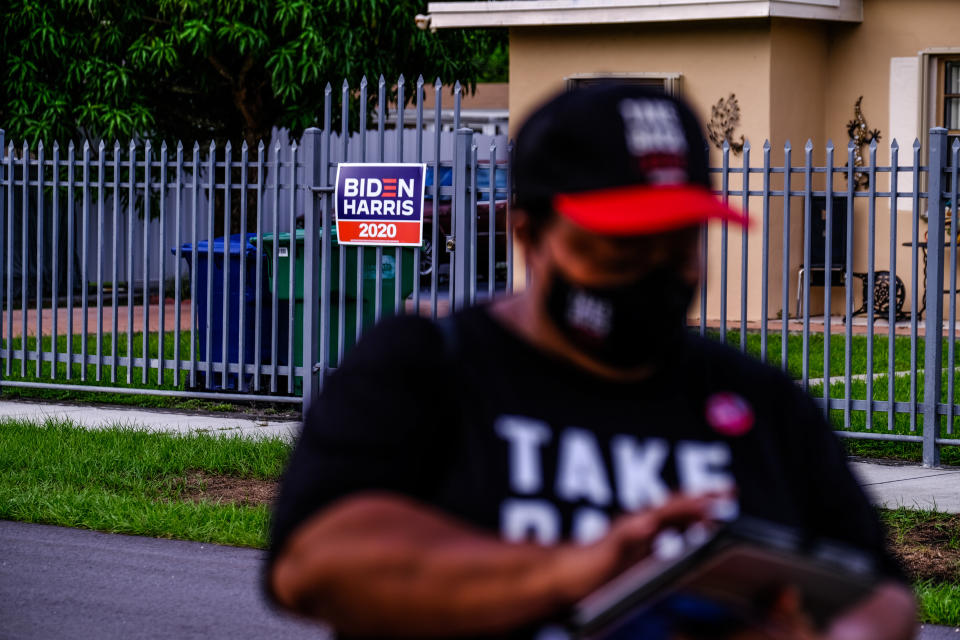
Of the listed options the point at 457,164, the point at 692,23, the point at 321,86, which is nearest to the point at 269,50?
the point at 321,86

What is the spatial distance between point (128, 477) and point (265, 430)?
1721 millimetres

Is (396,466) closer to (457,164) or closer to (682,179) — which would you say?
(682,179)

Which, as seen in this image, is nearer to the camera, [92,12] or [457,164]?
[457,164]

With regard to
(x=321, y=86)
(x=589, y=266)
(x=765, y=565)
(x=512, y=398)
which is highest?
(x=321, y=86)

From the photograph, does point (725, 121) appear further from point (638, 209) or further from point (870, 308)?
point (638, 209)

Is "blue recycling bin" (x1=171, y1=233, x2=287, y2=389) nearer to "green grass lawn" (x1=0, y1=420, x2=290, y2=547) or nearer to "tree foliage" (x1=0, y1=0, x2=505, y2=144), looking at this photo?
"green grass lawn" (x1=0, y1=420, x2=290, y2=547)

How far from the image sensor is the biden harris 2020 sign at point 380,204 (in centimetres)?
959

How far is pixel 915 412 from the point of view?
8.63 m

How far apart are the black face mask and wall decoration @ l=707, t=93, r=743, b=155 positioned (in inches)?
575

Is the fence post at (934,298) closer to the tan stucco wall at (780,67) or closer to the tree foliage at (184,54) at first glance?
the tan stucco wall at (780,67)

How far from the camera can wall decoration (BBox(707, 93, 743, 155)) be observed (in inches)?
635

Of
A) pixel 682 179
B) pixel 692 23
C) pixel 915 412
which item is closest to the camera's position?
pixel 682 179

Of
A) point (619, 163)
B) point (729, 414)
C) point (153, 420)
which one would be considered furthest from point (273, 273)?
point (619, 163)

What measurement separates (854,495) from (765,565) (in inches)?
14.2
